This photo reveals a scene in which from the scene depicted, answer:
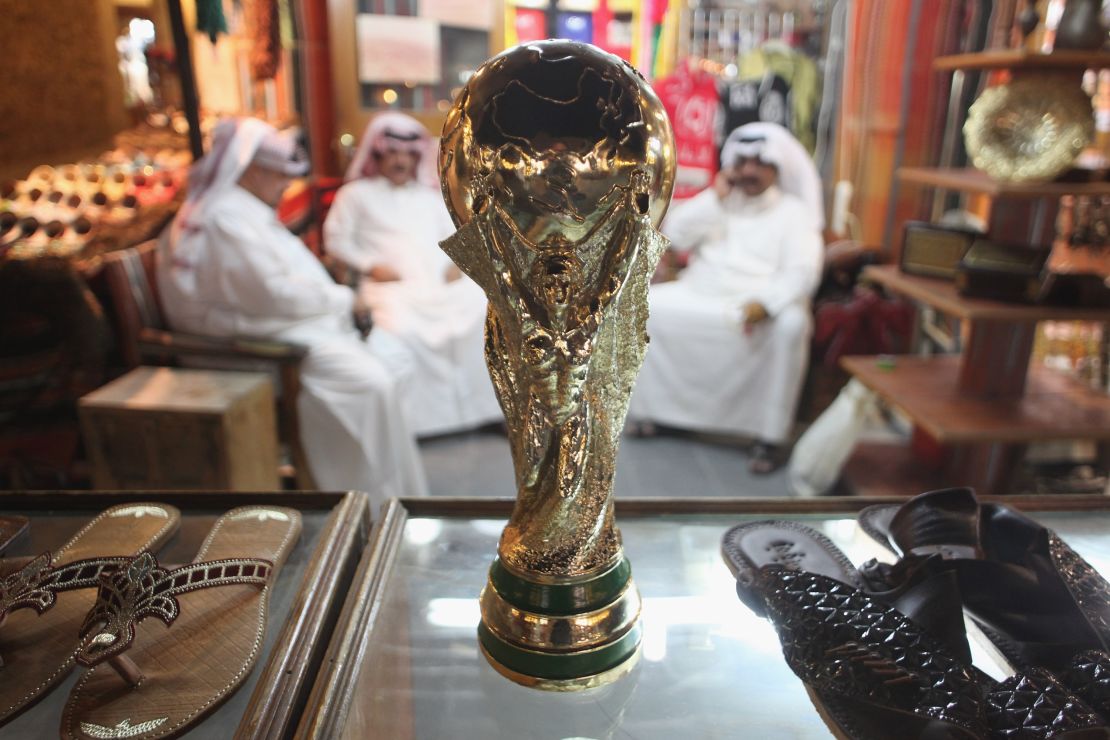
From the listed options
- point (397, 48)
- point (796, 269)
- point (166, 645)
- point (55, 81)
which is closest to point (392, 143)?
point (397, 48)

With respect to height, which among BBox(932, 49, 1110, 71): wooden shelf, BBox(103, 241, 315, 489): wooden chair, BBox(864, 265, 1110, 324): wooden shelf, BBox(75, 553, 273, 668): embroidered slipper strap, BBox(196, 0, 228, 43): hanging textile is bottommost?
BBox(103, 241, 315, 489): wooden chair

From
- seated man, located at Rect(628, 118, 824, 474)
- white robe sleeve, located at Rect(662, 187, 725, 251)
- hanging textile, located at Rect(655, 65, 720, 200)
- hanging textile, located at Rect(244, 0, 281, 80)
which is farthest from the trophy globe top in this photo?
hanging textile, located at Rect(244, 0, 281, 80)

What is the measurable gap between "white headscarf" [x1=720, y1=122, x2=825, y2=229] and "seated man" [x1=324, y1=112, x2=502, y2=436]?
4.33 ft

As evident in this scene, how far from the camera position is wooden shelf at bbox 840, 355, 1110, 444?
2078 millimetres

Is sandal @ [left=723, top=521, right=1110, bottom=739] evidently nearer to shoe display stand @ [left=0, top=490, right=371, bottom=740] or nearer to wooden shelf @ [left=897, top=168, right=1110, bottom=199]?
shoe display stand @ [left=0, top=490, right=371, bottom=740]

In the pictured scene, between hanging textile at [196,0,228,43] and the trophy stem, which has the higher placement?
hanging textile at [196,0,228,43]

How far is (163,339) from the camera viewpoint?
2291 mm

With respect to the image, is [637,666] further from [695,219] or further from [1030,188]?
[695,219]

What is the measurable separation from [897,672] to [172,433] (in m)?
1.81

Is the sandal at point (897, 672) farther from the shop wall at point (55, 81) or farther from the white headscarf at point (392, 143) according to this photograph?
the white headscarf at point (392, 143)

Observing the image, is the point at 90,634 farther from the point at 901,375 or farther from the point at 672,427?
the point at 672,427

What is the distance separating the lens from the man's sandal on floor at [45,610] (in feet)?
2.64

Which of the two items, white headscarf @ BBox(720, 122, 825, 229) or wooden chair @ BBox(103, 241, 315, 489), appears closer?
wooden chair @ BBox(103, 241, 315, 489)

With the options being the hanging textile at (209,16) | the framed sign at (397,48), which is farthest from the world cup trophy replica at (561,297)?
the framed sign at (397,48)
